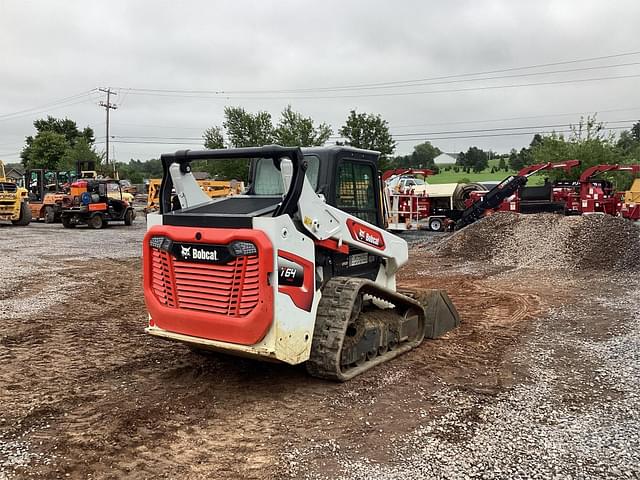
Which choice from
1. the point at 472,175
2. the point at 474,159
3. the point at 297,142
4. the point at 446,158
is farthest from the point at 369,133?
the point at 446,158

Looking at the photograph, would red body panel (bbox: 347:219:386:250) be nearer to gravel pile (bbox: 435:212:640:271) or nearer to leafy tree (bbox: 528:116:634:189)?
gravel pile (bbox: 435:212:640:271)

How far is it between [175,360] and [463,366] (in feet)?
10.2

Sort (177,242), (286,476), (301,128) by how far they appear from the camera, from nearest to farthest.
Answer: (286,476) → (177,242) → (301,128)

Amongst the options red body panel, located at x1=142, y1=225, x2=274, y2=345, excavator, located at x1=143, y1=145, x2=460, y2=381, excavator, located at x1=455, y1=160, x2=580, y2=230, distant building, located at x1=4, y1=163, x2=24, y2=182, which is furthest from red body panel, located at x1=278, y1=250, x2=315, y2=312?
distant building, located at x1=4, y1=163, x2=24, y2=182

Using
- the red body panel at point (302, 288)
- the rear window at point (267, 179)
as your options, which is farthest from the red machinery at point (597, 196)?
the red body panel at point (302, 288)

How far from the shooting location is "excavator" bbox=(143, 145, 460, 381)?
4.91 metres

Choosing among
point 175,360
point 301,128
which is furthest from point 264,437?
point 301,128

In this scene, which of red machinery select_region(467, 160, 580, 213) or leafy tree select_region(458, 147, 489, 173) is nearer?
red machinery select_region(467, 160, 580, 213)

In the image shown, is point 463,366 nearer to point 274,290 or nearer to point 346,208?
point 346,208

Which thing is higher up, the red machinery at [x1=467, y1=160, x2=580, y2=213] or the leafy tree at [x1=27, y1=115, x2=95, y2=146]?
the leafy tree at [x1=27, y1=115, x2=95, y2=146]

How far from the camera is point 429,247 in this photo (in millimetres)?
18047

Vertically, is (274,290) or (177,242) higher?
(177,242)

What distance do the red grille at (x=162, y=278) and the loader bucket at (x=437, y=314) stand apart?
322 centimetres

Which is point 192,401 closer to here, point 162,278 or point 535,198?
point 162,278
